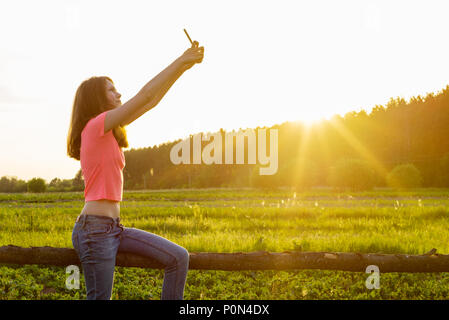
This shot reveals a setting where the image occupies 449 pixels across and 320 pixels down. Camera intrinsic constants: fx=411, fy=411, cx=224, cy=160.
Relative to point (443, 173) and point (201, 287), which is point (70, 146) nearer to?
point (201, 287)

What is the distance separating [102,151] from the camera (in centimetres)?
289

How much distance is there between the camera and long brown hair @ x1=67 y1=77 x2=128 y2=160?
120 inches

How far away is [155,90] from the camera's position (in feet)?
9.29

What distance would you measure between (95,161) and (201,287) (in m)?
3.89

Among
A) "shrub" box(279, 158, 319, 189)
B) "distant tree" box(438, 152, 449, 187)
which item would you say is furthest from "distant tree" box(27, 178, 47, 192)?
"distant tree" box(438, 152, 449, 187)

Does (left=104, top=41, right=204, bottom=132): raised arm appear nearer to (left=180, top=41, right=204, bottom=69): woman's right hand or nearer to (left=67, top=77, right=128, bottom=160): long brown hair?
(left=180, top=41, right=204, bottom=69): woman's right hand

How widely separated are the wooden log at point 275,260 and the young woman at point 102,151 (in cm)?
137

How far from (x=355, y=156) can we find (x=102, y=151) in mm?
55850

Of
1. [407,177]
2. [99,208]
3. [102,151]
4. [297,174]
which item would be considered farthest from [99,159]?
[407,177]

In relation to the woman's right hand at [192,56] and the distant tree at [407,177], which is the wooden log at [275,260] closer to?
the woman's right hand at [192,56]


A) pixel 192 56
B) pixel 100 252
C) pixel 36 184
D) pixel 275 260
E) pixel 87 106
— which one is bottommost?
pixel 36 184

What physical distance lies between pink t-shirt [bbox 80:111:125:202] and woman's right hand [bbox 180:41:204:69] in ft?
2.21

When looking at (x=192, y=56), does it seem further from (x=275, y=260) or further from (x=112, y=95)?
(x=275, y=260)

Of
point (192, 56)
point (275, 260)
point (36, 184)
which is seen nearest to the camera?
point (192, 56)
